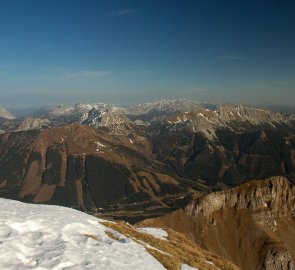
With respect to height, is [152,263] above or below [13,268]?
below

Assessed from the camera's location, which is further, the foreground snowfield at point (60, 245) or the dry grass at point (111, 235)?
the dry grass at point (111, 235)

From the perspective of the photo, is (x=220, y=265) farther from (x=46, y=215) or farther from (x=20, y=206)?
(x=20, y=206)

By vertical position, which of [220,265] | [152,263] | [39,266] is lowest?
[220,265]

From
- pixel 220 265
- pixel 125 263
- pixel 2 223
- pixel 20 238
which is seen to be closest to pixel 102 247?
pixel 125 263

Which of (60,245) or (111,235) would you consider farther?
(111,235)

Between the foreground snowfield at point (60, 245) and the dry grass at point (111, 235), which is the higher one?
the foreground snowfield at point (60, 245)

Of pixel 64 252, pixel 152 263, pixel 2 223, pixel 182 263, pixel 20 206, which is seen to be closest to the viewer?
pixel 64 252

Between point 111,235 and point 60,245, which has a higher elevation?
point 60,245

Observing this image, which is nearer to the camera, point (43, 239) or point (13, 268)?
point (13, 268)
